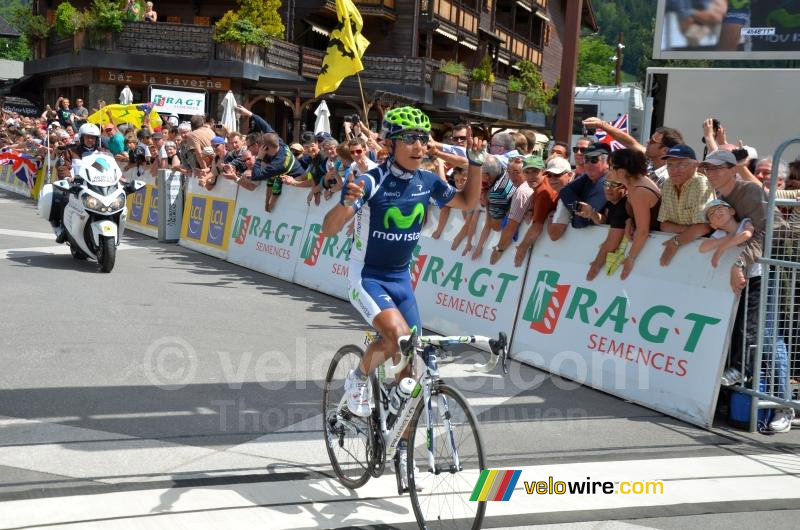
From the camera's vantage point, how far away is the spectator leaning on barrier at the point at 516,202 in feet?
30.3

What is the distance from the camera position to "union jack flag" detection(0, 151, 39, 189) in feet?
85.8

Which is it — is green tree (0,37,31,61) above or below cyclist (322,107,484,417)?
above

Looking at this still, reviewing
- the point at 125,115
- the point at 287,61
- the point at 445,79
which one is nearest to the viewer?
the point at 125,115

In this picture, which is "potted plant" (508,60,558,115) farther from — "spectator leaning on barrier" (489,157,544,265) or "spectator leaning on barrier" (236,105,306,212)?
"spectator leaning on barrier" (489,157,544,265)

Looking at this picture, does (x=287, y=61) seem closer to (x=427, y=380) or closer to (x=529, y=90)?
(x=529, y=90)

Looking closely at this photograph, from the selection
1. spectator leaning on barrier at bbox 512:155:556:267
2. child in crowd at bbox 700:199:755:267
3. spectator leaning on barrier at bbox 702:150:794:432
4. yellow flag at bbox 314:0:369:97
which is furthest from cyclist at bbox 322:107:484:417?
yellow flag at bbox 314:0:369:97

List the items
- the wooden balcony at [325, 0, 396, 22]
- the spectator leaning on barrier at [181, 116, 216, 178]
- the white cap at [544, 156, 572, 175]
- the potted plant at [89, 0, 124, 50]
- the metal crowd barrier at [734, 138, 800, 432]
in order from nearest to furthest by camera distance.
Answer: the metal crowd barrier at [734, 138, 800, 432] < the white cap at [544, 156, 572, 175] < the spectator leaning on barrier at [181, 116, 216, 178] < the potted plant at [89, 0, 124, 50] < the wooden balcony at [325, 0, 396, 22]

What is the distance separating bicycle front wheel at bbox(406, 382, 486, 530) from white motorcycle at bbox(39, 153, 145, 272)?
8.99m

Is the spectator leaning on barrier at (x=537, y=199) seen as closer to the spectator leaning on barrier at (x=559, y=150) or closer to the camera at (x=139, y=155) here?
the spectator leaning on barrier at (x=559, y=150)

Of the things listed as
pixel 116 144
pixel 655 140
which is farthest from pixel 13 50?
pixel 655 140

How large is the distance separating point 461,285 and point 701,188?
3310 millimetres

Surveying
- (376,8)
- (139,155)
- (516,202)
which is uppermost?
(376,8)

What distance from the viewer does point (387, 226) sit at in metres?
5.29

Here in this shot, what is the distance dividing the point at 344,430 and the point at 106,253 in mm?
8036
